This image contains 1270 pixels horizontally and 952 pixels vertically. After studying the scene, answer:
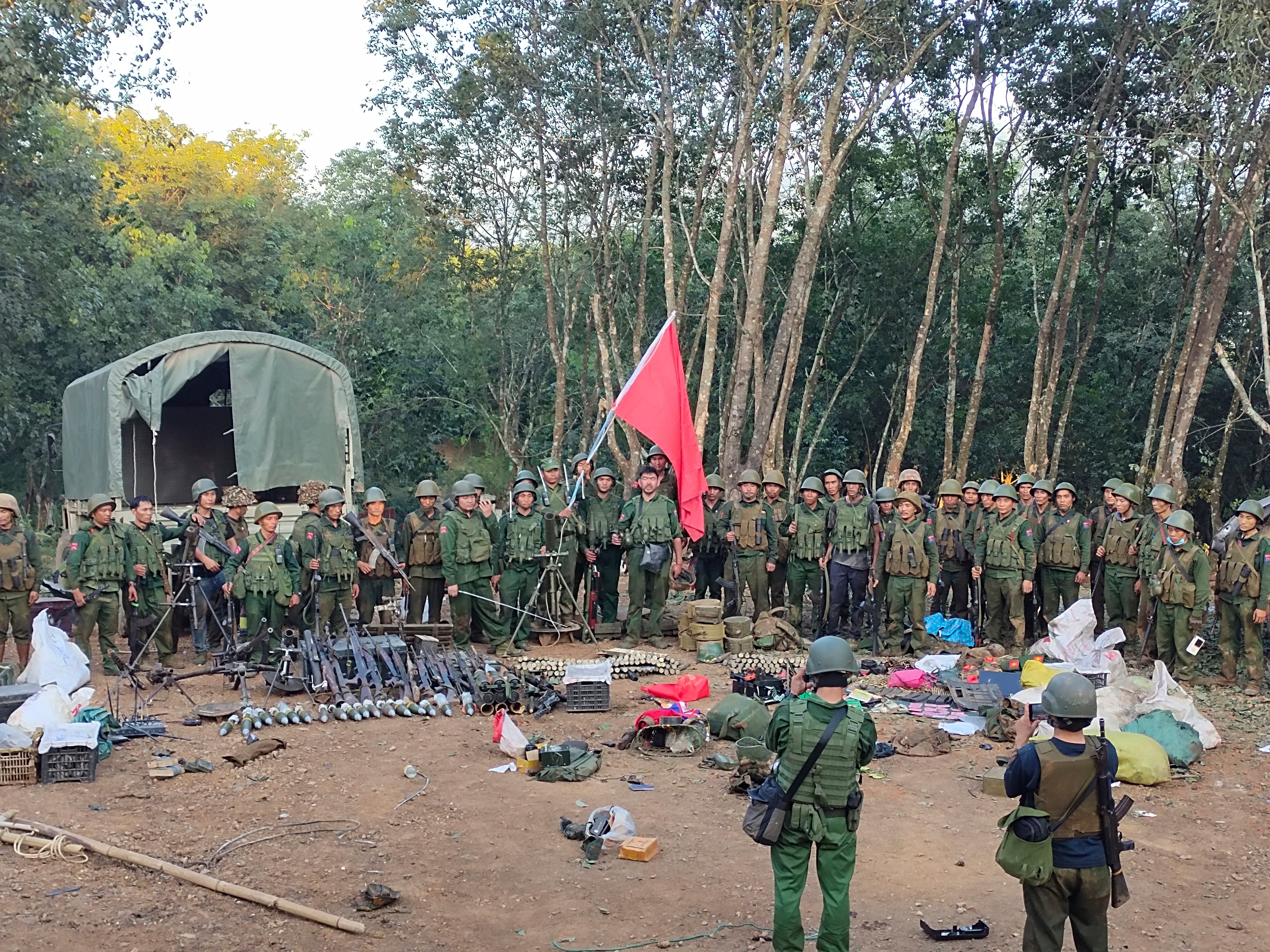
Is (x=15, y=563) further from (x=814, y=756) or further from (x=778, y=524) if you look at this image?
(x=814, y=756)

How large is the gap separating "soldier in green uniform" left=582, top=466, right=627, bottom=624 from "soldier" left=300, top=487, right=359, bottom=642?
269 centimetres

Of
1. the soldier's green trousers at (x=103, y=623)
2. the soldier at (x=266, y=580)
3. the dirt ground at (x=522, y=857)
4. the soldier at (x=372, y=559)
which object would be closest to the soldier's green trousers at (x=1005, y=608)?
the dirt ground at (x=522, y=857)

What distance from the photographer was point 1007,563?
1254 cm

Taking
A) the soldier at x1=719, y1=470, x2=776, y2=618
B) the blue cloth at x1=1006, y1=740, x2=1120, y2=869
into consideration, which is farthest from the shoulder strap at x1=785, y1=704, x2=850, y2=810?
the soldier at x1=719, y1=470, x2=776, y2=618

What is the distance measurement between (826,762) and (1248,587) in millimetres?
7767

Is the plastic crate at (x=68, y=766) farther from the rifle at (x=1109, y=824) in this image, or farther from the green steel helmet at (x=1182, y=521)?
the green steel helmet at (x=1182, y=521)

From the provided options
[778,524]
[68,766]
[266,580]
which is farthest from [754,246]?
[68,766]

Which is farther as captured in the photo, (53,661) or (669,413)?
(669,413)

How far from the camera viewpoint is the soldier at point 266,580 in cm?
1157

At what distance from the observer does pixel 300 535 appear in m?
12.0

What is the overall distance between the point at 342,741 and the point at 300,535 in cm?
328

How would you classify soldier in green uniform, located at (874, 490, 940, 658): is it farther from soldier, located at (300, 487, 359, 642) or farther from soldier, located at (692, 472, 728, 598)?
soldier, located at (300, 487, 359, 642)

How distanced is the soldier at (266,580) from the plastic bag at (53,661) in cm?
186

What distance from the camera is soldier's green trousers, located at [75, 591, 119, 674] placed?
1143cm
